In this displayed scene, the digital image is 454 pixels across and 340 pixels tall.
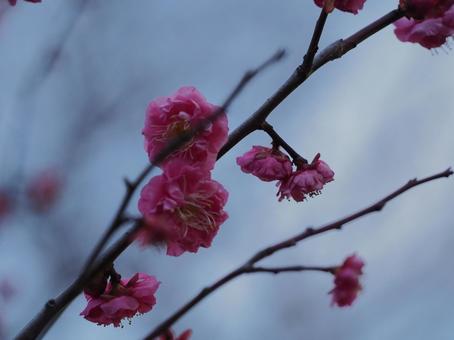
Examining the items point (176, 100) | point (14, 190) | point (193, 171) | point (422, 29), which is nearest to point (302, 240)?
point (193, 171)

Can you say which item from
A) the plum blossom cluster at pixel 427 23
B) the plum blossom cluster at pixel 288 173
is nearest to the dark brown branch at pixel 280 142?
the plum blossom cluster at pixel 288 173

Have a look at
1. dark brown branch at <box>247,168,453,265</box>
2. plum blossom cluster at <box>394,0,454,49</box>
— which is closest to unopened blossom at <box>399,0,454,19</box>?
plum blossom cluster at <box>394,0,454,49</box>

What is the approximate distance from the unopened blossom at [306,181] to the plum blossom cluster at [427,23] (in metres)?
0.32

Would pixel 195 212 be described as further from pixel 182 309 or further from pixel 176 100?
pixel 182 309

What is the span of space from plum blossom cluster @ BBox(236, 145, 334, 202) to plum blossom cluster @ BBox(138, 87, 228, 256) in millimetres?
243

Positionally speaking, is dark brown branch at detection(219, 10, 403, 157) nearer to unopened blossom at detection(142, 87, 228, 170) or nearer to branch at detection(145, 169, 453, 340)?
unopened blossom at detection(142, 87, 228, 170)

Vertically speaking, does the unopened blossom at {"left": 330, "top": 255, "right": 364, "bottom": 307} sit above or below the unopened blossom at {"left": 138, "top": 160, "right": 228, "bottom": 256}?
below

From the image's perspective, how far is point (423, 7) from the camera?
3.81 feet

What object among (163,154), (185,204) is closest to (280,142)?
(185,204)

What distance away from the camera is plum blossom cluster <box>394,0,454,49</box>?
117cm

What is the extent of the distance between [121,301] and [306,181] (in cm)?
48

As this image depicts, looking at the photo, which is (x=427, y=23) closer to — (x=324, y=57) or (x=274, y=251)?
(x=324, y=57)

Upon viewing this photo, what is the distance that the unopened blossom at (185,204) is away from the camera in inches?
42.7

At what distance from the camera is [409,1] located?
1.16m
